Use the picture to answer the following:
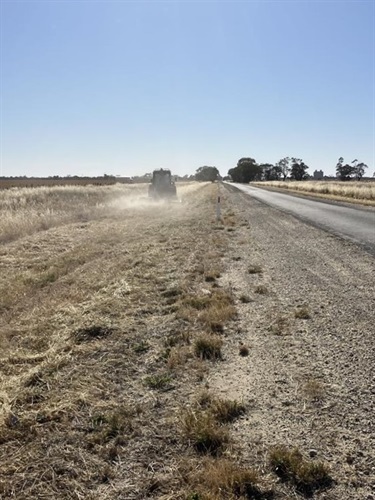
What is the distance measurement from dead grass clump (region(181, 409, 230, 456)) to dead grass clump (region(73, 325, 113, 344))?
81.8 inches

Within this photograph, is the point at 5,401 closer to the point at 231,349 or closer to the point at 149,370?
the point at 149,370

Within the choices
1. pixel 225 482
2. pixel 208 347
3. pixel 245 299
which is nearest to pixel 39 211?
pixel 245 299

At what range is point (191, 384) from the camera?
3705 mm

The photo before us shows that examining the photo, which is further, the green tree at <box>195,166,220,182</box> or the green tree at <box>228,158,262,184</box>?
the green tree at <box>228,158,262,184</box>

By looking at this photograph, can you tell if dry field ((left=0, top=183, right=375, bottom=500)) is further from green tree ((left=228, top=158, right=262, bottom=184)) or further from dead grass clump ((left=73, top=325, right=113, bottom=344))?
green tree ((left=228, top=158, right=262, bottom=184))

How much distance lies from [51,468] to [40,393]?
104 centimetres

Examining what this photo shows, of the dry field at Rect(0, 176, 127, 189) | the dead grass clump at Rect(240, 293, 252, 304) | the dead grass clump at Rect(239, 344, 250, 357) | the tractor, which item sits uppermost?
the dry field at Rect(0, 176, 127, 189)

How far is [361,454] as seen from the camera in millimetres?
2670

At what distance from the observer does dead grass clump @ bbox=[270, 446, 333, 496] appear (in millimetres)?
2416

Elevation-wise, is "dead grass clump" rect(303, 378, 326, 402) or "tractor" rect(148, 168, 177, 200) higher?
"tractor" rect(148, 168, 177, 200)

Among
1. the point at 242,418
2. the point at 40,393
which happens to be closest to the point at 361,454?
the point at 242,418

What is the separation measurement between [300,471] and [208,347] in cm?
197

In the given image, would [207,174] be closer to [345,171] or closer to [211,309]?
[345,171]

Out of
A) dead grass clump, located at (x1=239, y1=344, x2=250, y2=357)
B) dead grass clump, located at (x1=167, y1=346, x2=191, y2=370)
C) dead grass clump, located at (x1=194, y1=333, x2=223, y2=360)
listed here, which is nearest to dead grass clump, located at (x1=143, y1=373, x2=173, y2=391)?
dead grass clump, located at (x1=167, y1=346, x2=191, y2=370)
